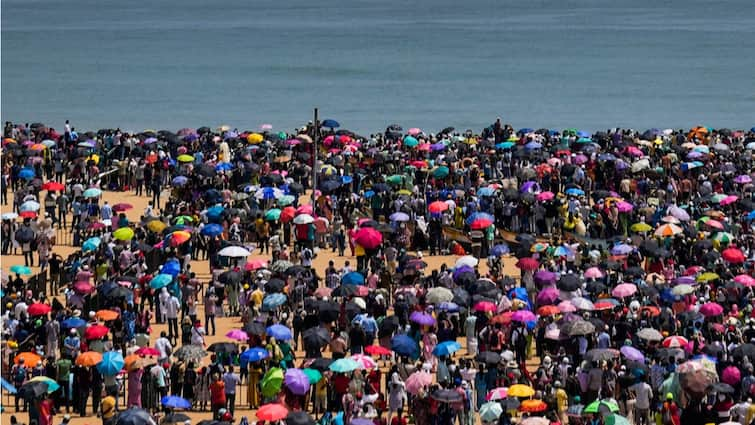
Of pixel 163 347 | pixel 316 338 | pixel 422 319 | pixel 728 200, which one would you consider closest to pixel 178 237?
pixel 422 319

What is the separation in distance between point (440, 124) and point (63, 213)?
47921 mm

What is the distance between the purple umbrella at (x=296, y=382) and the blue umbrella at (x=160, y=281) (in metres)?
6.98

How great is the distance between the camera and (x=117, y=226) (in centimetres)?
3728

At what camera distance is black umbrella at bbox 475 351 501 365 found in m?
24.8

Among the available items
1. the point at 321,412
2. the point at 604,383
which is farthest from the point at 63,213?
the point at 604,383

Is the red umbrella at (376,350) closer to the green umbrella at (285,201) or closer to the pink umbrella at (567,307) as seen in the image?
the pink umbrella at (567,307)

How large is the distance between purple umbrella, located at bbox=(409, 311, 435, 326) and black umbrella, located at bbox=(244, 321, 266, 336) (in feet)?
8.70

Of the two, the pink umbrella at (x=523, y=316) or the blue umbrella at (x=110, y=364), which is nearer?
the blue umbrella at (x=110, y=364)

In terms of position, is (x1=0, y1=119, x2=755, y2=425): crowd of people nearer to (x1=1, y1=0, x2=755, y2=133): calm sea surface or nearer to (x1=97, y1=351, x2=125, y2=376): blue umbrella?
(x1=97, y1=351, x2=125, y2=376): blue umbrella

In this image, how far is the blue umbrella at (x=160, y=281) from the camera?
29953mm

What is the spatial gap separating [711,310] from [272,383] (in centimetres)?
855

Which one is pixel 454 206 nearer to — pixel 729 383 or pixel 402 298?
pixel 402 298

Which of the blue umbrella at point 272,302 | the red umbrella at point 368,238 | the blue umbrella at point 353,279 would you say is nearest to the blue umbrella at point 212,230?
the red umbrella at point 368,238

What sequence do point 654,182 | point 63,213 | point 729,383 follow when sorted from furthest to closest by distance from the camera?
point 654,182, point 63,213, point 729,383
